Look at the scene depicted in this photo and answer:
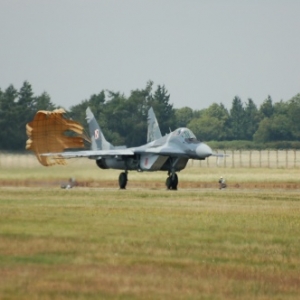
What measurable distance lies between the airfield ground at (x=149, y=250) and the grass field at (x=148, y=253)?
0.06 feet

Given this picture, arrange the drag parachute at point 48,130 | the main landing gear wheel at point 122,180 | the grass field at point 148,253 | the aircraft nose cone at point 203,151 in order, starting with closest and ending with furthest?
the grass field at point 148,253
the aircraft nose cone at point 203,151
the main landing gear wheel at point 122,180
the drag parachute at point 48,130

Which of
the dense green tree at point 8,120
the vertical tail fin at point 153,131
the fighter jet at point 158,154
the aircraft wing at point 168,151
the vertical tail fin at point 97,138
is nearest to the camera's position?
the fighter jet at point 158,154

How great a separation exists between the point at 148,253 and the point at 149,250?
376 mm

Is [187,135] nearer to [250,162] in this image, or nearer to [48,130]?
[48,130]

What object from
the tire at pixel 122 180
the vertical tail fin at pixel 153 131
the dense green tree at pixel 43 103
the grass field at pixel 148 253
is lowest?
the grass field at pixel 148 253

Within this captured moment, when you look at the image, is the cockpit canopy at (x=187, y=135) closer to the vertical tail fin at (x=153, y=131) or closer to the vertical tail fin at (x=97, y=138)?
the vertical tail fin at (x=153, y=131)

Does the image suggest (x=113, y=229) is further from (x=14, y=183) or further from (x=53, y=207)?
(x=14, y=183)

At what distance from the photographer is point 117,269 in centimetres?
1816

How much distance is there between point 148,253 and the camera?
20.6 m

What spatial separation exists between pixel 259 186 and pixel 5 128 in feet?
99.8

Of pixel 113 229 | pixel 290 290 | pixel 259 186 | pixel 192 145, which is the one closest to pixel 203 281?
pixel 290 290

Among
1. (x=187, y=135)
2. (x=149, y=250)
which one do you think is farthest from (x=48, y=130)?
(x=149, y=250)

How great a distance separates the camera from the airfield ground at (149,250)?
53.1 feet

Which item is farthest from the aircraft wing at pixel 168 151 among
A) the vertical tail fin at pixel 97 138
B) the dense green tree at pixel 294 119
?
the dense green tree at pixel 294 119
